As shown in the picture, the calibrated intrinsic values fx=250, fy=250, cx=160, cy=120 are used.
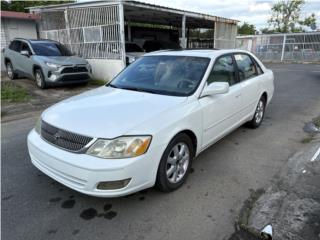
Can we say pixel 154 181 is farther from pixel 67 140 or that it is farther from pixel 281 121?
pixel 281 121

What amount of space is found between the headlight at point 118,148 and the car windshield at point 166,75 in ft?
3.27

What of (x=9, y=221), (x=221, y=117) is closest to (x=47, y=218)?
(x=9, y=221)

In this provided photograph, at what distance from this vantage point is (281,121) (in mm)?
5594

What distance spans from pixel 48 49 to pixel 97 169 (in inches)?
329

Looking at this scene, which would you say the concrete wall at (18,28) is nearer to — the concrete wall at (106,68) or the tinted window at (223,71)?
the concrete wall at (106,68)

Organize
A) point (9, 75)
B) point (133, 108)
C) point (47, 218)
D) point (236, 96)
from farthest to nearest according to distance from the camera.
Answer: point (9, 75) → point (236, 96) → point (133, 108) → point (47, 218)

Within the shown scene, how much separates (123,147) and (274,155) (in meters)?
2.65

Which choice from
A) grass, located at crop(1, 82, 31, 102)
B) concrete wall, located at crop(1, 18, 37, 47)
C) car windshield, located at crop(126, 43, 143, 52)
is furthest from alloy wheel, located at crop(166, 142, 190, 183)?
concrete wall, located at crop(1, 18, 37, 47)

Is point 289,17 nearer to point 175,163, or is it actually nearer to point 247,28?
point 247,28

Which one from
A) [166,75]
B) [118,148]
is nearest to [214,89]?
[166,75]

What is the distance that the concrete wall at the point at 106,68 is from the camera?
10.3 metres

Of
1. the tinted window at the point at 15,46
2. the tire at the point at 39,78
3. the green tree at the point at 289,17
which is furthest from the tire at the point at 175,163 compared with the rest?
the green tree at the point at 289,17

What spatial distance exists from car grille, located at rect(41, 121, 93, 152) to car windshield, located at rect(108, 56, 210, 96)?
3.93 feet

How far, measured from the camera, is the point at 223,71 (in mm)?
3668
